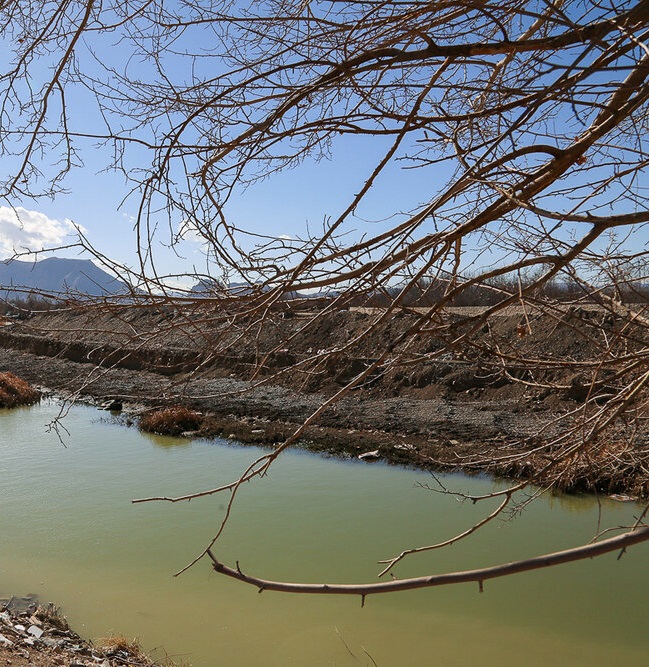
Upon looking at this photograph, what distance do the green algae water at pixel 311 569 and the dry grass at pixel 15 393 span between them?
24.7 feet

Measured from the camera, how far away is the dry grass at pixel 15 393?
17688 mm

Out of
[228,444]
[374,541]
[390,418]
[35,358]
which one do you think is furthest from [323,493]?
[35,358]

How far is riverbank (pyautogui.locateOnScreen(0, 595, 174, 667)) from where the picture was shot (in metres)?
Answer: 4.60

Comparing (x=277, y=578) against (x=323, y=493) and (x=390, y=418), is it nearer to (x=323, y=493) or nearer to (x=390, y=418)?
(x=323, y=493)

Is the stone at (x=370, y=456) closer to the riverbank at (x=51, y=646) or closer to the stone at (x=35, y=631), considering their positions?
the riverbank at (x=51, y=646)

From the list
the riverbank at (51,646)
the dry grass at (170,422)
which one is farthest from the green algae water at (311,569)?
the dry grass at (170,422)

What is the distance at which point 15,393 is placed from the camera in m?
18.2

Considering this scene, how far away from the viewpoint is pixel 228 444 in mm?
13039

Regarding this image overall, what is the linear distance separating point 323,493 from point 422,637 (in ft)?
13.2

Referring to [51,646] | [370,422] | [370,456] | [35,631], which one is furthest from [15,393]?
[51,646]

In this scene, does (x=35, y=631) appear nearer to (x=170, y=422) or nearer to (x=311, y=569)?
(x=311, y=569)

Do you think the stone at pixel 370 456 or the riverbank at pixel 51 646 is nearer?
the riverbank at pixel 51 646

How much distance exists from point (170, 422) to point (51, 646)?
9.38m

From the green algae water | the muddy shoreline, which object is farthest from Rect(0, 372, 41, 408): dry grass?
the green algae water
